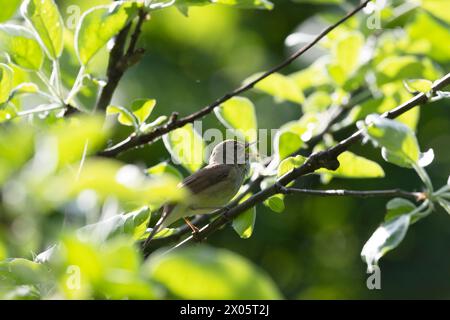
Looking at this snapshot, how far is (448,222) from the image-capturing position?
5.33 meters

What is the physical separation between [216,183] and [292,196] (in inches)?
76.5

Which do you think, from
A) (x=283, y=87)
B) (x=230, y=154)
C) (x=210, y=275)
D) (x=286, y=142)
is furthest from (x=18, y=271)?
(x=230, y=154)

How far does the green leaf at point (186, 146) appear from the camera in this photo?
241 centimetres

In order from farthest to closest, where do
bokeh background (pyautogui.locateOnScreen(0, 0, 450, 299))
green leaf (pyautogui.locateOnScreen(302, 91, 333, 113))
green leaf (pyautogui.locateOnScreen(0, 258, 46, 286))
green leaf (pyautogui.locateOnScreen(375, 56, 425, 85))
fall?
bokeh background (pyautogui.locateOnScreen(0, 0, 450, 299))
green leaf (pyautogui.locateOnScreen(302, 91, 333, 113))
green leaf (pyautogui.locateOnScreen(375, 56, 425, 85))
green leaf (pyautogui.locateOnScreen(0, 258, 46, 286))

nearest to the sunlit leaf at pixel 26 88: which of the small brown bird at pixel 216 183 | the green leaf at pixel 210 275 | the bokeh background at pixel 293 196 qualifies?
the small brown bird at pixel 216 183

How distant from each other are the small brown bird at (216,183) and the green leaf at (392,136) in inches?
63.6

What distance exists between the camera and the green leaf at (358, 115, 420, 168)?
4.97 feet

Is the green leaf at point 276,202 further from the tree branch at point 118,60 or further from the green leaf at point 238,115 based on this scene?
the tree branch at point 118,60

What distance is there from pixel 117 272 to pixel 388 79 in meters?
2.26

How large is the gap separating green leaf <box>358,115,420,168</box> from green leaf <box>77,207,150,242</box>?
0.61m

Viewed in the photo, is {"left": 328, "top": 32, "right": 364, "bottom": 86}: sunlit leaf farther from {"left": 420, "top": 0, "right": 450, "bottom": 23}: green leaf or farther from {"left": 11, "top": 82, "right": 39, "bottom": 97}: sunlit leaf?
{"left": 11, "top": 82, "right": 39, "bottom": 97}: sunlit leaf

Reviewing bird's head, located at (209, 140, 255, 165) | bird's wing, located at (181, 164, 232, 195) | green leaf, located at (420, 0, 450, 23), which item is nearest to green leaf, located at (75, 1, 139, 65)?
bird's head, located at (209, 140, 255, 165)

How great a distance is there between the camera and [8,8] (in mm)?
1765

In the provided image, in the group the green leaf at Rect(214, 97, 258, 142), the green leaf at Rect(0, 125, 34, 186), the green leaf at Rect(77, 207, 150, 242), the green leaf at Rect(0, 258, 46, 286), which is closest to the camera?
the green leaf at Rect(0, 125, 34, 186)
